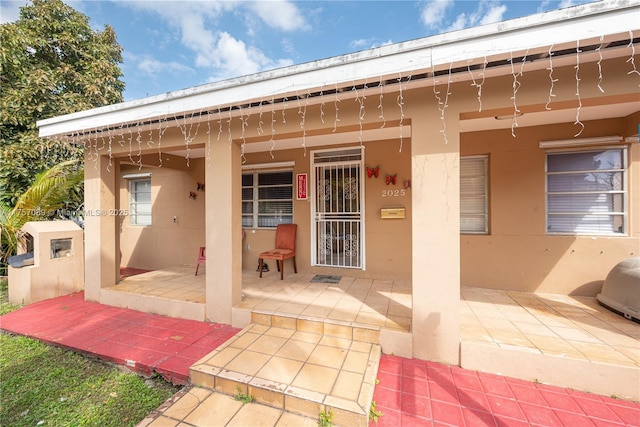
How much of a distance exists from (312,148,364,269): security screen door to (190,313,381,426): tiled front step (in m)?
2.30

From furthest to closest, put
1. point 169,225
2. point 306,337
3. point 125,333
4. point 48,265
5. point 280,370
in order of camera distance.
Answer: point 169,225, point 48,265, point 125,333, point 306,337, point 280,370

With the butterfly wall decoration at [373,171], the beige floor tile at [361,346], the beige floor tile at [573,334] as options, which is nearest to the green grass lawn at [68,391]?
the beige floor tile at [361,346]

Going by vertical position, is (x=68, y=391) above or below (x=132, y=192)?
below

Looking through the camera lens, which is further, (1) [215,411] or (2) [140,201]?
(2) [140,201]

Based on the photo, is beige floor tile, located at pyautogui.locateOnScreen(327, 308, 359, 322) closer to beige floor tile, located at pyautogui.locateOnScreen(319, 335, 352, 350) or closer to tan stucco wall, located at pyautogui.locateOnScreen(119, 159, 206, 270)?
beige floor tile, located at pyautogui.locateOnScreen(319, 335, 352, 350)

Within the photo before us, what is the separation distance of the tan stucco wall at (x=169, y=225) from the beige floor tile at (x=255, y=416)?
195 inches

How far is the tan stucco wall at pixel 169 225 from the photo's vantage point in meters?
6.37

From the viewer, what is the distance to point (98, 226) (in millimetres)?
4457

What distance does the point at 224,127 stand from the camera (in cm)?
349

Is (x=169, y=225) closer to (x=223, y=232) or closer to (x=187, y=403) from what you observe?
(x=223, y=232)

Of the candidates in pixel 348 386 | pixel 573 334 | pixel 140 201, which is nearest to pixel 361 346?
pixel 348 386

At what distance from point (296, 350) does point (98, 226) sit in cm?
439

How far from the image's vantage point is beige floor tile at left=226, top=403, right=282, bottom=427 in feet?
6.19

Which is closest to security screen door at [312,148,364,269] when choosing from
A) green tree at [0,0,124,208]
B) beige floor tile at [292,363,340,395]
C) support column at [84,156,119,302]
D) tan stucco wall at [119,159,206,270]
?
beige floor tile at [292,363,340,395]
